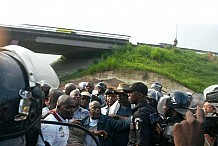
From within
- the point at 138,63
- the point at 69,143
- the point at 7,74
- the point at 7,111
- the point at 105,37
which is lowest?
the point at 69,143

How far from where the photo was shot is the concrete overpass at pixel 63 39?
27297 mm

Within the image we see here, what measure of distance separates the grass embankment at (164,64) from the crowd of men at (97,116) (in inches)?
622

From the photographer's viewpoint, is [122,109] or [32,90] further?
[122,109]

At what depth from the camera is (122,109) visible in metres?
6.95

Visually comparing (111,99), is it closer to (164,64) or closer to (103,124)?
(103,124)

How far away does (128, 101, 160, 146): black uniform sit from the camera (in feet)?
17.2

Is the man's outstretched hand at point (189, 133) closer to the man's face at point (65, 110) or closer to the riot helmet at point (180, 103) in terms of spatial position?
the man's face at point (65, 110)

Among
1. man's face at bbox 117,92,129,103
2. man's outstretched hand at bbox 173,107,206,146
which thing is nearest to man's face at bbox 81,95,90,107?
man's face at bbox 117,92,129,103

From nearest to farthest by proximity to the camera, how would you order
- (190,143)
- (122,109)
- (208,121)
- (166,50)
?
(190,143), (208,121), (122,109), (166,50)

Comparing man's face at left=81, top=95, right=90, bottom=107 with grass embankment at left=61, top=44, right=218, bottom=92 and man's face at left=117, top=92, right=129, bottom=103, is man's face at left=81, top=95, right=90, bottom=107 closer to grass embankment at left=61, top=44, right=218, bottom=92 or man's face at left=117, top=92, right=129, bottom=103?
man's face at left=117, top=92, right=129, bottom=103

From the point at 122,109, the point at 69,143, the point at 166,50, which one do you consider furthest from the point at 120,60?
Result: the point at 69,143

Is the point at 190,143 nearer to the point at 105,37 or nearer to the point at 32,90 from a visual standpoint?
the point at 32,90

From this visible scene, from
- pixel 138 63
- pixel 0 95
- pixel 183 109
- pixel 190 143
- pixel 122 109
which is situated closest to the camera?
pixel 190 143

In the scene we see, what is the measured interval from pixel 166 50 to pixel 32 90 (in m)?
27.0
